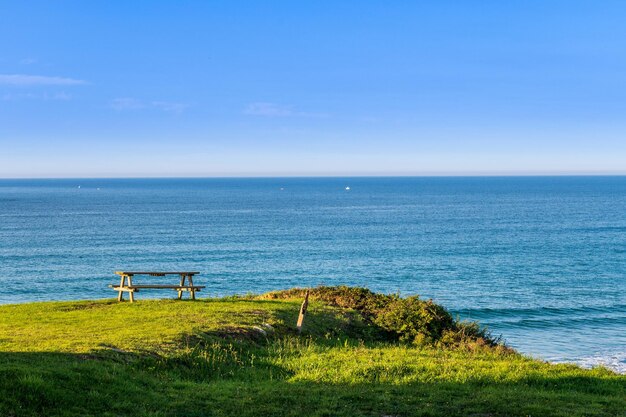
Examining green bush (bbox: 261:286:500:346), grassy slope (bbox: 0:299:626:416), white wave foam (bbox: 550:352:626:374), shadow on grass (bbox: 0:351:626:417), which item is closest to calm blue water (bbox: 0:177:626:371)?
white wave foam (bbox: 550:352:626:374)

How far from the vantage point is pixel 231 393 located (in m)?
16.8

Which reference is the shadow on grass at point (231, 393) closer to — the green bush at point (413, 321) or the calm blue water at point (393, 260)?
the green bush at point (413, 321)

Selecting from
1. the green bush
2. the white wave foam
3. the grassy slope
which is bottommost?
the white wave foam

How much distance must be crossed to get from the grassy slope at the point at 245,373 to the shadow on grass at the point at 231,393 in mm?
35

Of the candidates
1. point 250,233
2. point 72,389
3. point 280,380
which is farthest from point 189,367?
point 250,233

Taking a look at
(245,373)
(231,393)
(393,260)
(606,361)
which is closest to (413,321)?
(245,373)

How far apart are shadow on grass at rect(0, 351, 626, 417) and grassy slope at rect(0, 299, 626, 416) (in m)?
0.04

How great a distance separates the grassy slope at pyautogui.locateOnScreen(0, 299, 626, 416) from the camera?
15.3 metres

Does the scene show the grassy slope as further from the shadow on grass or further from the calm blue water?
the calm blue water

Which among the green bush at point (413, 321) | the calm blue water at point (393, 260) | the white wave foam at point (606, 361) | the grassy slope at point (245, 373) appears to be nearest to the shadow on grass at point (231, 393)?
the grassy slope at point (245, 373)

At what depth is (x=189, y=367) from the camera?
64.5 feet

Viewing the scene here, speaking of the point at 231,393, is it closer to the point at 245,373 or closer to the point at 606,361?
the point at 245,373

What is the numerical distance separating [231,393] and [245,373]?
2.79 meters

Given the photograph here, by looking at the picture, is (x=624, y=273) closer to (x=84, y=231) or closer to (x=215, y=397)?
(x=215, y=397)
